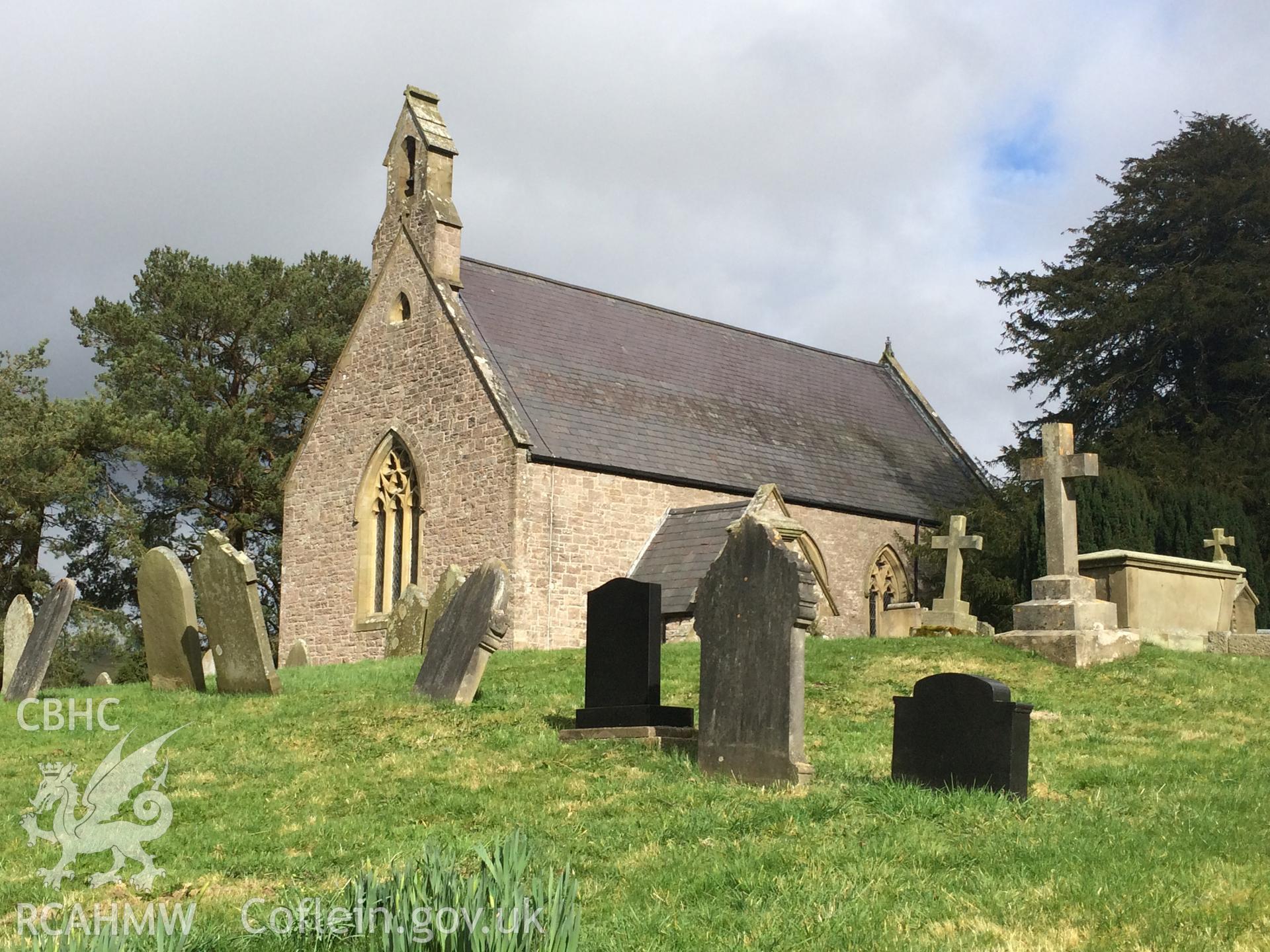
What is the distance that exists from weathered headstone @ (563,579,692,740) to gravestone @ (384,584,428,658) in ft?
24.6

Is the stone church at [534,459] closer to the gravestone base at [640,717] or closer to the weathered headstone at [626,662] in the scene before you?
the weathered headstone at [626,662]

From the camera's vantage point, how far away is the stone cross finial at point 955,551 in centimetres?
1950

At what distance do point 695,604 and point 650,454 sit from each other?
14.8 m

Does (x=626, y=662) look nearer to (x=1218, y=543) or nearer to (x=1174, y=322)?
(x=1218, y=543)

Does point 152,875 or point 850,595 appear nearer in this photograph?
point 152,875

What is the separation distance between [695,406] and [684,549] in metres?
5.11

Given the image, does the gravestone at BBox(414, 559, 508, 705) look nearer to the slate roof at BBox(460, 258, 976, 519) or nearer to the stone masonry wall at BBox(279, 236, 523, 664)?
the stone masonry wall at BBox(279, 236, 523, 664)

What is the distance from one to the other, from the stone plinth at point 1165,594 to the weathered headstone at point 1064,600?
44 cm

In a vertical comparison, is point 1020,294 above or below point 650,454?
above

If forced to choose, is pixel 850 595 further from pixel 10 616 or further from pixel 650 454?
pixel 10 616

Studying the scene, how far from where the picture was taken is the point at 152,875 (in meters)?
7.17

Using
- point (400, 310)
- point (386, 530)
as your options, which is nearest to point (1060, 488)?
point (386, 530)

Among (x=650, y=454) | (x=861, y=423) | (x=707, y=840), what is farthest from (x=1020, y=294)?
(x=707, y=840)

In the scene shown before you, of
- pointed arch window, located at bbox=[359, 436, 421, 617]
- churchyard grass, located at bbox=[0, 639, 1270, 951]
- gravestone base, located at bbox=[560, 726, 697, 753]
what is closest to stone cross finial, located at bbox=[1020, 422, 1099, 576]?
churchyard grass, located at bbox=[0, 639, 1270, 951]
